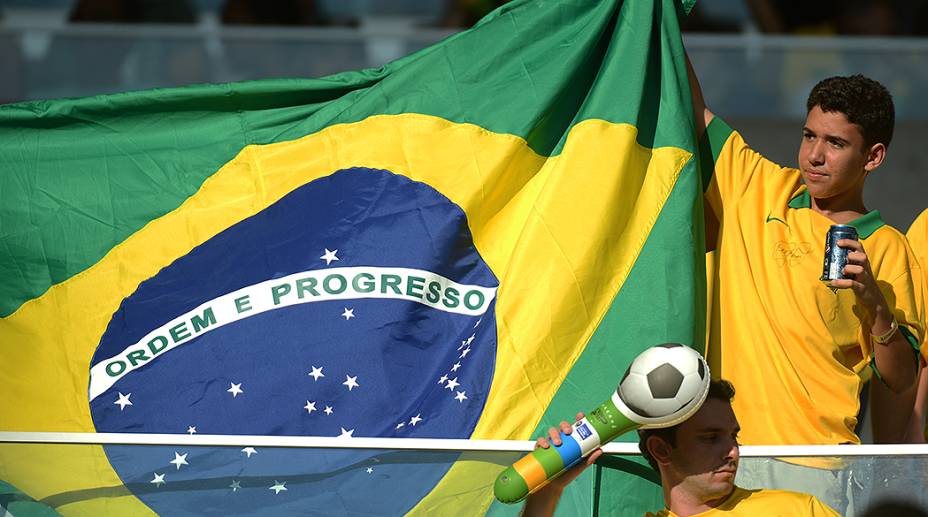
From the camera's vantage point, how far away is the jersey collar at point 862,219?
3.54 meters

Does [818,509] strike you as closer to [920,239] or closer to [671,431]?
[671,431]

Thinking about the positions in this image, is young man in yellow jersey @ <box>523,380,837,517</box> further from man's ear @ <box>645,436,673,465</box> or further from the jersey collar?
the jersey collar

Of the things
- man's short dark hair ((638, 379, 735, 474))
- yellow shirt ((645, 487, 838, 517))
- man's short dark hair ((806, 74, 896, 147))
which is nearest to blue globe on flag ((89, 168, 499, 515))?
man's short dark hair ((638, 379, 735, 474))

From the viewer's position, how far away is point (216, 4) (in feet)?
27.2

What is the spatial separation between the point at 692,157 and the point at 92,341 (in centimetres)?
162

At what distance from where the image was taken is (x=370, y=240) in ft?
12.3

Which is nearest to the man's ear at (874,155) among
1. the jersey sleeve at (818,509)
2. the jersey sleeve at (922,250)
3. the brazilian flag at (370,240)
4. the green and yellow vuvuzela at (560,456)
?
the jersey sleeve at (922,250)

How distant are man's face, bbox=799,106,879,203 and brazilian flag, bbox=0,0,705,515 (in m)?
0.30

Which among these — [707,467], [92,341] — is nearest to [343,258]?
[92,341]

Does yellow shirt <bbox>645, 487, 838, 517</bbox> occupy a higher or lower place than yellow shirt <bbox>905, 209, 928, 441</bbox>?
lower

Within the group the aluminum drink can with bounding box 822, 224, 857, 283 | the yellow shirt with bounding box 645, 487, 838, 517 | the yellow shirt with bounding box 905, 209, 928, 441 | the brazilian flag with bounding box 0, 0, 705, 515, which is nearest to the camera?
the yellow shirt with bounding box 645, 487, 838, 517

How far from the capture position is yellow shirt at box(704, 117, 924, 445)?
11.2ft

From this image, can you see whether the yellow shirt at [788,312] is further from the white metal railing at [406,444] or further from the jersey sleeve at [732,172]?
the white metal railing at [406,444]

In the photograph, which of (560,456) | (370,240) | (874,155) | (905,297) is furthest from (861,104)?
(560,456)
